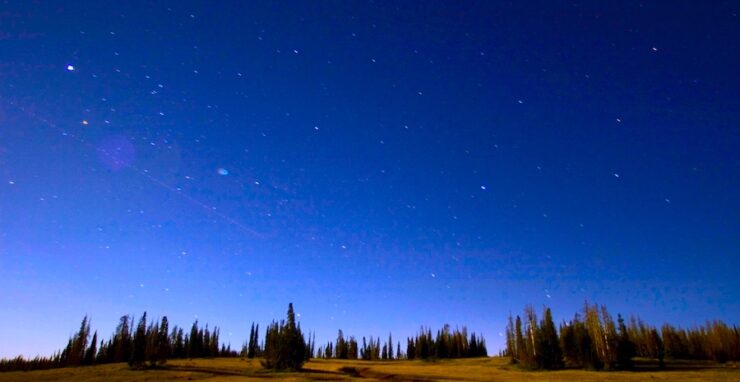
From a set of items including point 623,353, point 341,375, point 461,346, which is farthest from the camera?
point 461,346

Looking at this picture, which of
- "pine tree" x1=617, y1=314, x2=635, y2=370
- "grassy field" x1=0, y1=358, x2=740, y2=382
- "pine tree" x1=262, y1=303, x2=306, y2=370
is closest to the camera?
"grassy field" x1=0, y1=358, x2=740, y2=382

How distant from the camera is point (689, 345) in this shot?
7075 centimetres

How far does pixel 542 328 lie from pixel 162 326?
57.9m

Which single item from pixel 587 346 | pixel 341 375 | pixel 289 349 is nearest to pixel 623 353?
pixel 587 346

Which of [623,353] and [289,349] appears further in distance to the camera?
[623,353]

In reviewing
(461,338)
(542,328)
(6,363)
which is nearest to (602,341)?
(542,328)

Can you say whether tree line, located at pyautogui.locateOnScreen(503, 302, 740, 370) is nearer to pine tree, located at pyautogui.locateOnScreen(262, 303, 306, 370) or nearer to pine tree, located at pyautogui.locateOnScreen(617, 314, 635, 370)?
pine tree, located at pyautogui.locateOnScreen(617, 314, 635, 370)

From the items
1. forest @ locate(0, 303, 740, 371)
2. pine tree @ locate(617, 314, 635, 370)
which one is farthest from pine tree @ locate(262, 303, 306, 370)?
pine tree @ locate(617, 314, 635, 370)

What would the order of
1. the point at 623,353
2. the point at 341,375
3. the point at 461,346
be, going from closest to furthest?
the point at 341,375
the point at 623,353
the point at 461,346

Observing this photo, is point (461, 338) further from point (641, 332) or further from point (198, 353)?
point (198, 353)

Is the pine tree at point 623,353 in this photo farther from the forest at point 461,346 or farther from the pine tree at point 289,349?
the pine tree at point 289,349

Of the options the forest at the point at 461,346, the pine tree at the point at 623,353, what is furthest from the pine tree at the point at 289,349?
the pine tree at the point at 623,353

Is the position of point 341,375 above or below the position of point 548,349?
below

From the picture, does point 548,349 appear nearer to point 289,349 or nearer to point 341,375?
point 341,375
